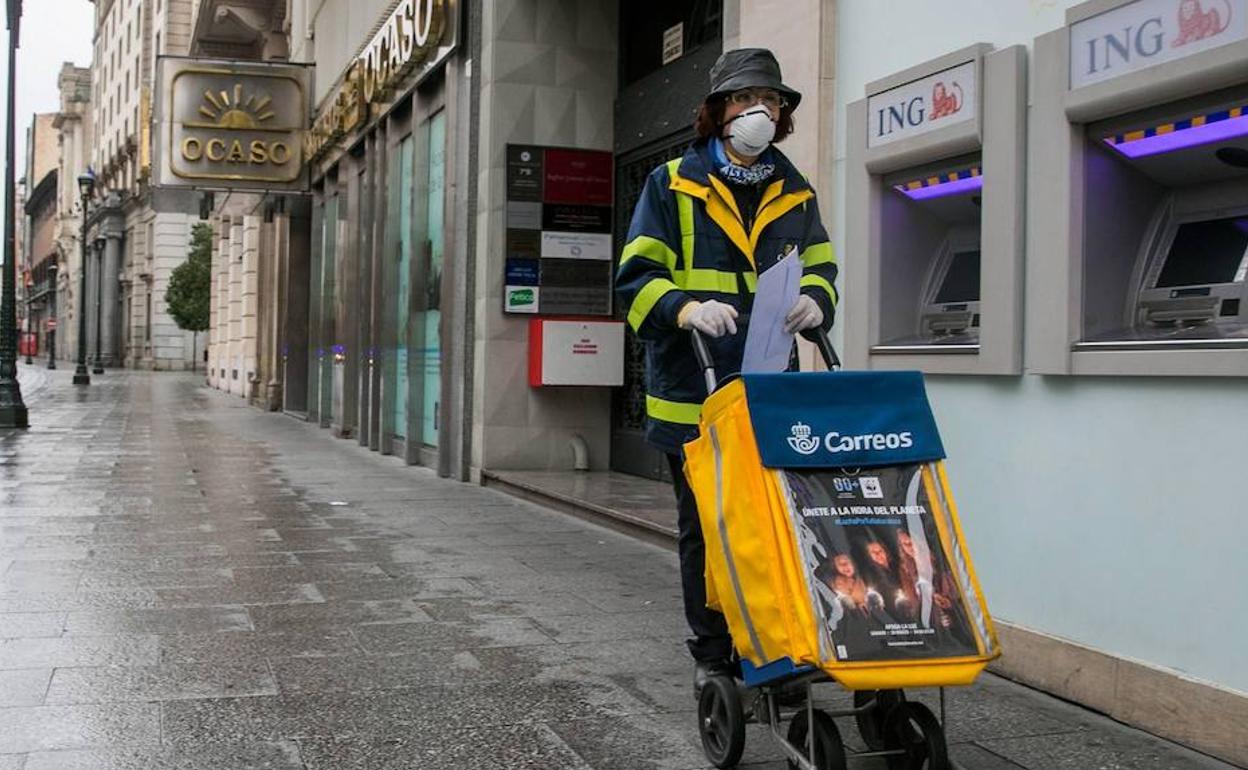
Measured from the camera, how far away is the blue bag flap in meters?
3.27

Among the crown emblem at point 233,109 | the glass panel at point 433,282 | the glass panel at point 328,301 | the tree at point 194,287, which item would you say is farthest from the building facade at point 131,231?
the glass panel at point 433,282

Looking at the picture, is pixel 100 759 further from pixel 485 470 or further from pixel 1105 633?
pixel 485 470

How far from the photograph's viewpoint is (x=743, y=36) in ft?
24.3

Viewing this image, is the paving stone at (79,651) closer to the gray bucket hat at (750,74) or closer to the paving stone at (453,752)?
the paving stone at (453,752)

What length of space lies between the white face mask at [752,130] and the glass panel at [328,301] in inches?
675

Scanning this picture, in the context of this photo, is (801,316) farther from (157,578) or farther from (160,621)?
(157,578)

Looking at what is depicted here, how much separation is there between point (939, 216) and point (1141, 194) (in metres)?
1.17

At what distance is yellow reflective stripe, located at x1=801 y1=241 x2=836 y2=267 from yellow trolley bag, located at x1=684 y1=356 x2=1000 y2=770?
2.31ft

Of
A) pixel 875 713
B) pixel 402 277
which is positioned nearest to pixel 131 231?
pixel 402 277

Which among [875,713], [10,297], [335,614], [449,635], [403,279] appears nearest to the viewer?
[875,713]

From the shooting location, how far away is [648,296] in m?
3.81

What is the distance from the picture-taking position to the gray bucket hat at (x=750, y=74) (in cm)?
384

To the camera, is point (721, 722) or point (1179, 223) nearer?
point (721, 722)

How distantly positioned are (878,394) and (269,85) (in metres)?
20.6
